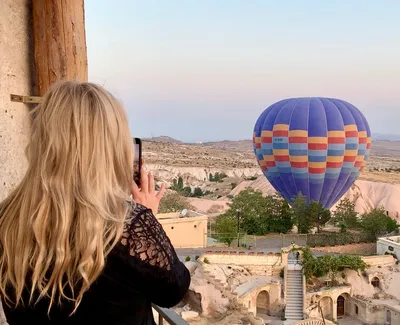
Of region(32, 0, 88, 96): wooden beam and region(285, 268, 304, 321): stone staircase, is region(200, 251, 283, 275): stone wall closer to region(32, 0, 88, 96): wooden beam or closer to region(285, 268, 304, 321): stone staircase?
region(285, 268, 304, 321): stone staircase

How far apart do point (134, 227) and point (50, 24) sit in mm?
1173

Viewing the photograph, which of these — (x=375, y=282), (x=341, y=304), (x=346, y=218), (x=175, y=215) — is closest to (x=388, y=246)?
(x=375, y=282)

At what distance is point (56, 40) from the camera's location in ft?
6.34

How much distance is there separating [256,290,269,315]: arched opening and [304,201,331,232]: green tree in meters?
5.36

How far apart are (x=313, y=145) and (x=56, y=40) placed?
719 inches

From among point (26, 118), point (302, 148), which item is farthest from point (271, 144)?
point (26, 118)

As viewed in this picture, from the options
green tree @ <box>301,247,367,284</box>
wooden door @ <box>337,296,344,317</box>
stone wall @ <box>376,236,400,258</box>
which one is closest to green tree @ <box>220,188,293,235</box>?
stone wall @ <box>376,236,400,258</box>

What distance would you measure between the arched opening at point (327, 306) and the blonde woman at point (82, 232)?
15958 millimetres

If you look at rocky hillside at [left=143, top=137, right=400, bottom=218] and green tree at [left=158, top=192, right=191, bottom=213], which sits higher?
green tree at [left=158, top=192, right=191, bottom=213]

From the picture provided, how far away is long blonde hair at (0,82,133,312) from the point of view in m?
1.03

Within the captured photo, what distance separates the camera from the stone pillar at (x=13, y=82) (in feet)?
6.14

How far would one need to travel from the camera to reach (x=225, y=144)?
15300cm

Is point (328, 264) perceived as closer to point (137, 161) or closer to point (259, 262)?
point (259, 262)

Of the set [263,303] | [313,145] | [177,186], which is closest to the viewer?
[263,303]
